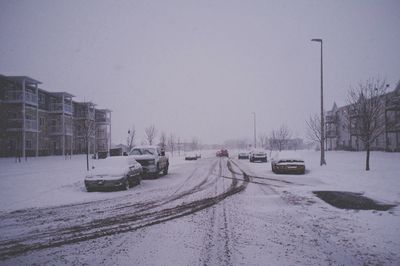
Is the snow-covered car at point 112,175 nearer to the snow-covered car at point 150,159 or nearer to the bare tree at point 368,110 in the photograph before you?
the snow-covered car at point 150,159

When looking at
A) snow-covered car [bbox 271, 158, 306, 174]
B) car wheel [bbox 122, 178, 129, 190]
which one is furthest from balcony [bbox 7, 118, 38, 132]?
snow-covered car [bbox 271, 158, 306, 174]

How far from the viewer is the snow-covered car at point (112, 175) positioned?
12.2 m

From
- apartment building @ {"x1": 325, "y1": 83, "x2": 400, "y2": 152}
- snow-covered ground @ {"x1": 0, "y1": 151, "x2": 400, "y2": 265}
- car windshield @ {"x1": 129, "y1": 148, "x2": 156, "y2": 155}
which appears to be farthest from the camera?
apartment building @ {"x1": 325, "y1": 83, "x2": 400, "y2": 152}

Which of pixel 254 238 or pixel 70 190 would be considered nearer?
pixel 254 238

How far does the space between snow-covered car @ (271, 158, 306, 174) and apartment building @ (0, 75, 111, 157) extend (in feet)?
62.6

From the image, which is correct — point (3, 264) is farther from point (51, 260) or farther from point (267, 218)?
point (267, 218)

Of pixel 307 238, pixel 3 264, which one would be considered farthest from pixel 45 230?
pixel 307 238

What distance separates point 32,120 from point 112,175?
1246 inches

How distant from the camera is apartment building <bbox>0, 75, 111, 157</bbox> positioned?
3494 centimetres

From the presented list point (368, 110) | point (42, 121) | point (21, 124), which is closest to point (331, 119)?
point (368, 110)

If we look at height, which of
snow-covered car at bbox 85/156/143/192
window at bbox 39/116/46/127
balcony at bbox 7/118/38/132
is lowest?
snow-covered car at bbox 85/156/143/192

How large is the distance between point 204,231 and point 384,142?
46.4 m

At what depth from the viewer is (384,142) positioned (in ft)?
140

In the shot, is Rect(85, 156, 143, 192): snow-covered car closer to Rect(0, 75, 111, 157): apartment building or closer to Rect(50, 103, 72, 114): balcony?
Rect(0, 75, 111, 157): apartment building
